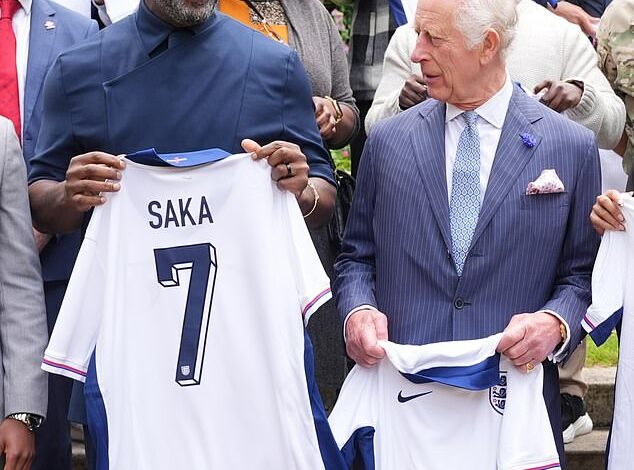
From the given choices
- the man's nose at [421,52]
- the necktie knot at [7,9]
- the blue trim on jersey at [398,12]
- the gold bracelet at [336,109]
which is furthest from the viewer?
the blue trim on jersey at [398,12]

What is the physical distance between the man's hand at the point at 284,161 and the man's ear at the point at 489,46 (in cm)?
70

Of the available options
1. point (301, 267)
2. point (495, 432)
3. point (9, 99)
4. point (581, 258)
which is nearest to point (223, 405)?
point (301, 267)

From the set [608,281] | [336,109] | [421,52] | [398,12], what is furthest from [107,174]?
[398,12]

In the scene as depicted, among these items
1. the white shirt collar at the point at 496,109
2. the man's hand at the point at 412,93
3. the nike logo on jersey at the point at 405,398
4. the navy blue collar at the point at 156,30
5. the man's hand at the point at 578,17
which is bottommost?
the nike logo on jersey at the point at 405,398

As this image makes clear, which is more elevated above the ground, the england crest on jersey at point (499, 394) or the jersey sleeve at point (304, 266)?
the jersey sleeve at point (304, 266)

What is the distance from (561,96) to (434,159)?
0.77m

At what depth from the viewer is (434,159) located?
4.47 meters

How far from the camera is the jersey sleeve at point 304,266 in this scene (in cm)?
419

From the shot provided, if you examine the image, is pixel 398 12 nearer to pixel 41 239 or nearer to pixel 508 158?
pixel 508 158

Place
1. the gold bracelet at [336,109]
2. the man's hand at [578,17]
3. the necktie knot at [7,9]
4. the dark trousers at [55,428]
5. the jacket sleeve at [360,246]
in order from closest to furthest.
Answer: the jacket sleeve at [360,246] → the dark trousers at [55,428] → the necktie knot at [7,9] → the gold bracelet at [336,109] → the man's hand at [578,17]

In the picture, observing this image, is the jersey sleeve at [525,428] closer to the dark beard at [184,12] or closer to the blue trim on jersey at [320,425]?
the blue trim on jersey at [320,425]

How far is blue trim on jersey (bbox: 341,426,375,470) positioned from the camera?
171 inches

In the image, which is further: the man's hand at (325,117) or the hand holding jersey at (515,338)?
the man's hand at (325,117)

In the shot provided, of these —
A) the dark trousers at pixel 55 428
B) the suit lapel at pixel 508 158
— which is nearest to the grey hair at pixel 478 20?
the suit lapel at pixel 508 158
